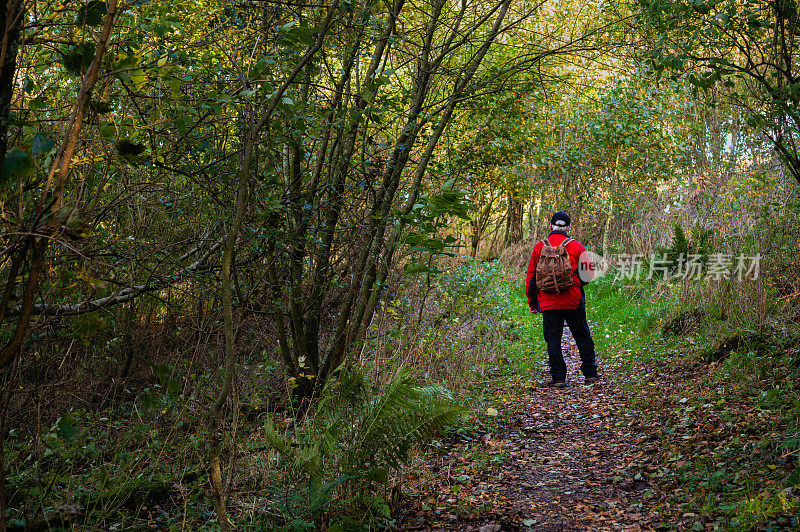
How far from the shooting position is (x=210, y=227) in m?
5.24

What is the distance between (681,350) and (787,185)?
2.46 meters

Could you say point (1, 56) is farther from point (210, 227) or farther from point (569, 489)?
point (569, 489)

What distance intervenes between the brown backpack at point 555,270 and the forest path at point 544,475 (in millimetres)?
1389

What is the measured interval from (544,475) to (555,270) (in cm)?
310

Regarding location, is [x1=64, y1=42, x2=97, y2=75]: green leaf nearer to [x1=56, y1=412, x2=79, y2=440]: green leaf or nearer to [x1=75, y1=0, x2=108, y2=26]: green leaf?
[x1=75, y1=0, x2=108, y2=26]: green leaf

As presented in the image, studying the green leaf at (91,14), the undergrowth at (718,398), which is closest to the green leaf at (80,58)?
the green leaf at (91,14)

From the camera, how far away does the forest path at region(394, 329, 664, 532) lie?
4.09 m

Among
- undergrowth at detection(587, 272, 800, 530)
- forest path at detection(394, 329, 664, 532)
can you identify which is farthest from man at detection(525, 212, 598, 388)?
forest path at detection(394, 329, 664, 532)

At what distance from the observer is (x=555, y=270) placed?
24.5ft

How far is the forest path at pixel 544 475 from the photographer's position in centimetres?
409

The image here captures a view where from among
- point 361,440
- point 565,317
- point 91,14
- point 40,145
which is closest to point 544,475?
point 361,440

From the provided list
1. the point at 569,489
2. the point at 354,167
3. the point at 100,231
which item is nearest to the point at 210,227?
the point at 100,231

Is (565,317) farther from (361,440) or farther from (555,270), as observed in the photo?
(361,440)

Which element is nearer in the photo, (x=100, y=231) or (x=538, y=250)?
(x=100, y=231)
